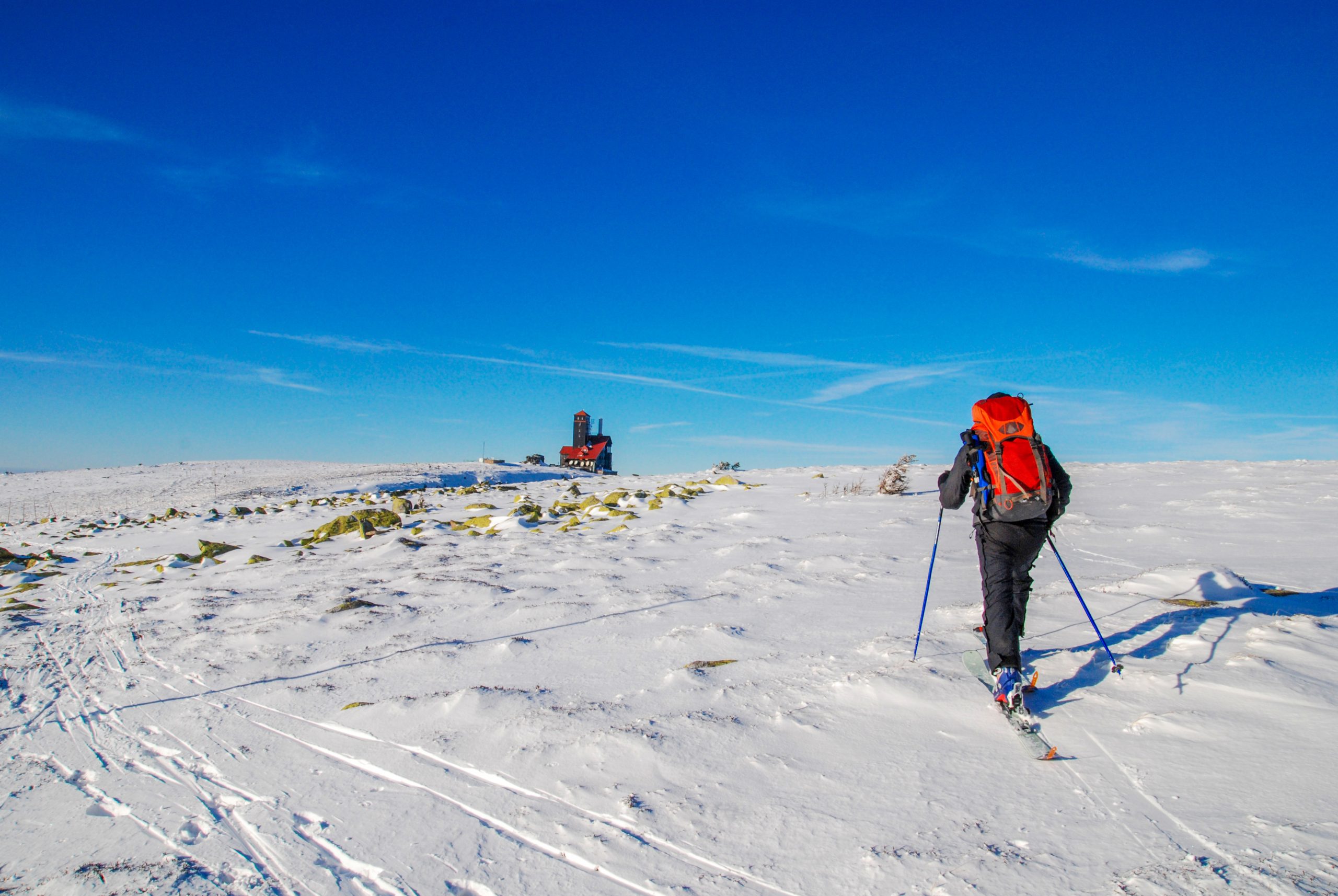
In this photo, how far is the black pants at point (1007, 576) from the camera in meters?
3.72

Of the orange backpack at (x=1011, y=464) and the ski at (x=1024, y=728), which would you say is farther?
Result: the orange backpack at (x=1011, y=464)

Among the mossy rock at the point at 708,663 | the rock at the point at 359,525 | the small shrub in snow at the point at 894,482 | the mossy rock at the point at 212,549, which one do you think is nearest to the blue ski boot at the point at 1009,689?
the mossy rock at the point at 708,663

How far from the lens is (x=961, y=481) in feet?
13.0

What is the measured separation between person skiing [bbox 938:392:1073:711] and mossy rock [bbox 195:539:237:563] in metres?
10.9

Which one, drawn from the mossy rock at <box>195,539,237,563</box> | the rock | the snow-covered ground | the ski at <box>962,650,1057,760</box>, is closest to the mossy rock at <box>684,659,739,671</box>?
the snow-covered ground

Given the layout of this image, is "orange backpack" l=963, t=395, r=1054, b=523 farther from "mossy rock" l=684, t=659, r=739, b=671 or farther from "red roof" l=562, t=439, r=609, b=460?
"red roof" l=562, t=439, r=609, b=460

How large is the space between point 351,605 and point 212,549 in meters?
5.60

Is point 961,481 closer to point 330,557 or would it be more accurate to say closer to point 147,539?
point 330,557

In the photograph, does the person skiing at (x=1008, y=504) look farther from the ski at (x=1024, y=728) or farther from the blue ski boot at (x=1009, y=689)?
the ski at (x=1024, y=728)

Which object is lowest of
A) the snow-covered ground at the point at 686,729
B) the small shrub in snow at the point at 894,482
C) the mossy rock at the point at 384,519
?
the snow-covered ground at the point at 686,729

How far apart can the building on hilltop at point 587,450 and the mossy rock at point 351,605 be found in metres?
33.4

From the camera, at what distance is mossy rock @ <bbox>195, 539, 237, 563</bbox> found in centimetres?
1049

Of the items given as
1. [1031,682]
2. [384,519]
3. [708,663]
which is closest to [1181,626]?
[1031,682]

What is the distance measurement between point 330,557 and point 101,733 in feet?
18.3
